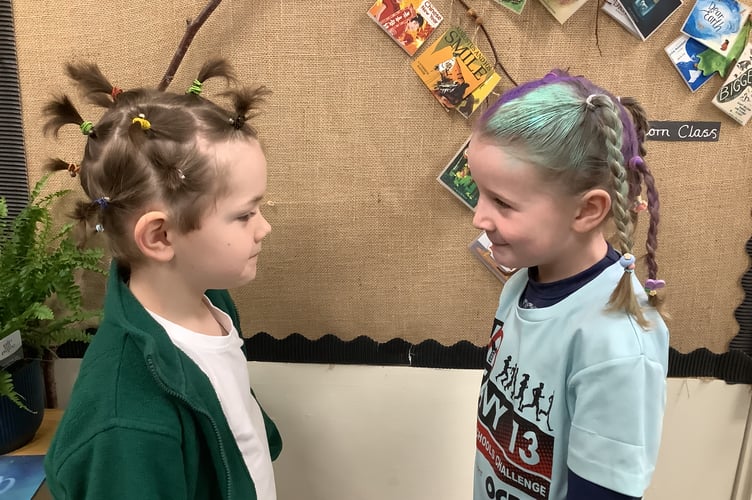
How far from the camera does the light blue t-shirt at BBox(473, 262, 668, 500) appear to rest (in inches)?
29.3

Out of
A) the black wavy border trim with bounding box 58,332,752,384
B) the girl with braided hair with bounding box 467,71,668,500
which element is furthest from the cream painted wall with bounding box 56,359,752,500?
the girl with braided hair with bounding box 467,71,668,500

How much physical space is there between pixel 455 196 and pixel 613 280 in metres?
0.47

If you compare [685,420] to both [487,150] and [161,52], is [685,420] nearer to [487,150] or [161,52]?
[487,150]

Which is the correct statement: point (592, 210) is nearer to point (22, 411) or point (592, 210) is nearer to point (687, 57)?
point (687, 57)

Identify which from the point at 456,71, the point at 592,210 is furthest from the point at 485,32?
the point at 592,210

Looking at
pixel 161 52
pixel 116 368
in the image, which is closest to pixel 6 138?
pixel 161 52

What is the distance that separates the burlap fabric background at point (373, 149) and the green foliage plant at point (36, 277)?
0.40 ft

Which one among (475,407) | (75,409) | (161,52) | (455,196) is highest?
(161,52)

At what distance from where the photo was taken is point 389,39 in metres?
1.14

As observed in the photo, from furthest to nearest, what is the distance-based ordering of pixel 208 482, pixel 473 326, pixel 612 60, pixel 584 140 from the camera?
pixel 473 326 < pixel 612 60 < pixel 208 482 < pixel 584 140

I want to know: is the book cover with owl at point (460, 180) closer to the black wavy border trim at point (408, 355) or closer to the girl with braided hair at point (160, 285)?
the black wavy border trim at point (408, 355)

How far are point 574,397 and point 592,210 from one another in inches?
10.5

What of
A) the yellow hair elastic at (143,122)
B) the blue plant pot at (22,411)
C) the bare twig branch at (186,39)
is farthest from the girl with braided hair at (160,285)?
the blue plant pot at (22,411)

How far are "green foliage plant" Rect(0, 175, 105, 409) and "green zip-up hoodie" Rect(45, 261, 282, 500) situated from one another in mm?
315
